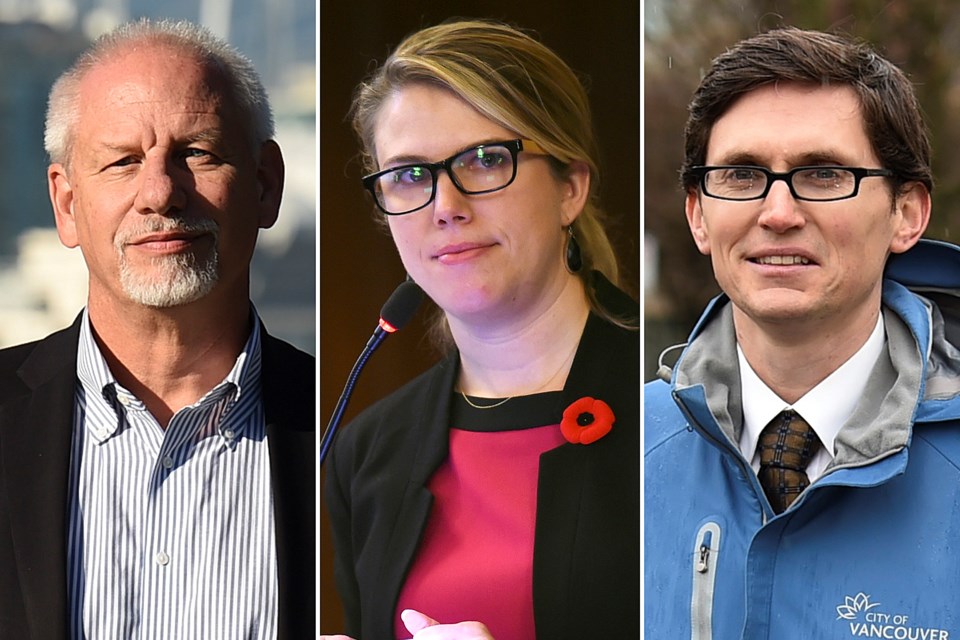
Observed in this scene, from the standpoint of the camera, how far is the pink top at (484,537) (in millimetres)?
3596

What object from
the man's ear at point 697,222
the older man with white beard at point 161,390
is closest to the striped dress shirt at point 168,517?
the older man with white beard at point 161,390

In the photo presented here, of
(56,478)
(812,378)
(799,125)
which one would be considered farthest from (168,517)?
(799,125)

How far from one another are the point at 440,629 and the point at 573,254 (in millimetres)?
1167

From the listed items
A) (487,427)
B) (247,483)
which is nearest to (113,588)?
(247,483)

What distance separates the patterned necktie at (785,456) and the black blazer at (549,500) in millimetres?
382

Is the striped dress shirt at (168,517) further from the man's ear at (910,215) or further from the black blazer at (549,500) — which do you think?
the man's ear at (910,215)

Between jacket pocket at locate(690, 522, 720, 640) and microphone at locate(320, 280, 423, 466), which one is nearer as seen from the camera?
jacket pocket at locate(690, 522, 720, 640)

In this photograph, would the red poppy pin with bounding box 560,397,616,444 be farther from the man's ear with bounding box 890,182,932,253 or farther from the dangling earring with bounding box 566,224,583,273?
the man's ear with bounding box 890,182,932,253

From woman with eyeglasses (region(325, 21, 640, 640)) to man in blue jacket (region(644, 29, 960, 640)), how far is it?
0.72 ft

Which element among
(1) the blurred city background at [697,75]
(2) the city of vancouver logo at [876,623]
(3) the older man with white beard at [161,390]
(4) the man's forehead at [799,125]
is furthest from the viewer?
(3) the older man with white beard at [161,390]

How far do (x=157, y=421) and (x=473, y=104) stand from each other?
4.39 feet

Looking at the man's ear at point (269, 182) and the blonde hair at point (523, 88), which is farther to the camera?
the man's ear at point (269, 182)

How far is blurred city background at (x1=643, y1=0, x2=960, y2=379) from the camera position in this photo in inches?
139

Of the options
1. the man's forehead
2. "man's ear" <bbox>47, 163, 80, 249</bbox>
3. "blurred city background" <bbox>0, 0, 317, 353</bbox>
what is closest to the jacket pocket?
the man's forehead
